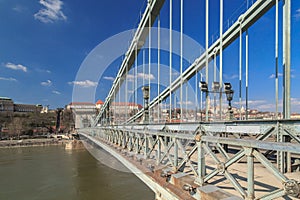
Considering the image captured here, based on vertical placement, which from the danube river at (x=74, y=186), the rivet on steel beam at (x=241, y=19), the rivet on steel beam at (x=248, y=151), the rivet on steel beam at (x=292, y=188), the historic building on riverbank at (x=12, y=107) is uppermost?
the rivet on steel beam at (x=241, y=19)

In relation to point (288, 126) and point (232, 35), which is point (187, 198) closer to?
point (288, 126)

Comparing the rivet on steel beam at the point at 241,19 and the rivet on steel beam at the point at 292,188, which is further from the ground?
the rivet on steel beam at the point at 241,19

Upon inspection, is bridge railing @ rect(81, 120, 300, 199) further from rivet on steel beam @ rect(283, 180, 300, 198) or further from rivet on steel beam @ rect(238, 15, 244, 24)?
rivet on steel beam @ rect(238, 15, 244, 24)

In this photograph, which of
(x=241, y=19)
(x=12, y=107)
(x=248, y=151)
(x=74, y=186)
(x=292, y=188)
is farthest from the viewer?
(x=12, y=107)

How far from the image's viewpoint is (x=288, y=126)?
8.38 feet

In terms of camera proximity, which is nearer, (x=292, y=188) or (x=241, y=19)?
(x=292, y=188)

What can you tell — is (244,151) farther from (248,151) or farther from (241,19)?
(241,19)

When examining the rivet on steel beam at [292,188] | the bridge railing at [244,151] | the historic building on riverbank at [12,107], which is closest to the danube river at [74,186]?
the bridge railing at [244,151]

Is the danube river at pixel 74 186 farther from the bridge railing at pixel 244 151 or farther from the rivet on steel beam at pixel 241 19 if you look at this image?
the rivet on steel beam at pixel 241 19

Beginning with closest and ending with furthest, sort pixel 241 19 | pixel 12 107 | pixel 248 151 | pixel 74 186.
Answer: pixel 248 151, pixel 241 19, pixel 74 186, pixel 12 107

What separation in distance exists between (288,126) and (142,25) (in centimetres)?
1142

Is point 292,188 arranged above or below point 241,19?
below

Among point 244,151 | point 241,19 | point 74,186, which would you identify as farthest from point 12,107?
point 244,151

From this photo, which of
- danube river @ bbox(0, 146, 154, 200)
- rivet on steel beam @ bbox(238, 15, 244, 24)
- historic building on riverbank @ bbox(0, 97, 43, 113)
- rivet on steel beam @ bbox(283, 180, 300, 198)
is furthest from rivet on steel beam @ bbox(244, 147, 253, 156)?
historic building on riverbank @ bbox(0, 97, 43, 113)
